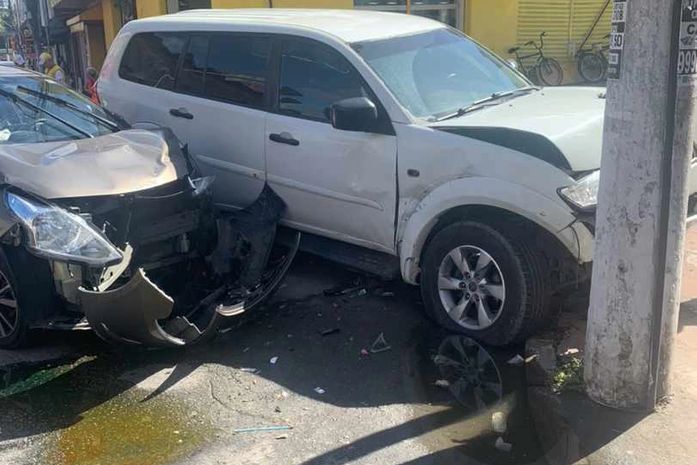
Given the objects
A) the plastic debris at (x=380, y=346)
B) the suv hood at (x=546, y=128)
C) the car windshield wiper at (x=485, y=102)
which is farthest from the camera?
the car windshield wiper at (x=485, y=102)

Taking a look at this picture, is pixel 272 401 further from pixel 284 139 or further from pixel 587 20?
pixel 587 20

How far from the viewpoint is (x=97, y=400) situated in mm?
3957

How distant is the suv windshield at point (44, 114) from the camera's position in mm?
4930

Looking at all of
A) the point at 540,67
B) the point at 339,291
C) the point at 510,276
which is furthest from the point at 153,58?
the point at 540,67

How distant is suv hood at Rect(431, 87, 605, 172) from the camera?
157 inches

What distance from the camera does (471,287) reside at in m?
4.41

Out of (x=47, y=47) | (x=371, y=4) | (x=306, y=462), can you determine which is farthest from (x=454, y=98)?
(x=47, y=47)

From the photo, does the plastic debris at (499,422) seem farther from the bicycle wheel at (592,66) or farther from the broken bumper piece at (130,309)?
the bicycle wheel at (592,66)

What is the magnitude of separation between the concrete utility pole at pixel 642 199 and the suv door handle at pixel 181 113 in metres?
3.57

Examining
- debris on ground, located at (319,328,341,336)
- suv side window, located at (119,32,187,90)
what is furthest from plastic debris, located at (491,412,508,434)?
suv side window, located at (119,32,187,90)

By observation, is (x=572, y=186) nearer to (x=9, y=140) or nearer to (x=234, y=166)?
(x=234, y=166)

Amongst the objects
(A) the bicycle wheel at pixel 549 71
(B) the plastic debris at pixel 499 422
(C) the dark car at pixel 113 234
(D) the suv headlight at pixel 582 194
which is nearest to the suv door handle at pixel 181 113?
(C) the dark car at pixel 113 234

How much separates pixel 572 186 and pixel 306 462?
2044mm

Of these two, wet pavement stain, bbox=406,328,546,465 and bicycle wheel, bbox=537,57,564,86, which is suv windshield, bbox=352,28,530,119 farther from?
bicycle wheel, bbox=537,57,564,86
